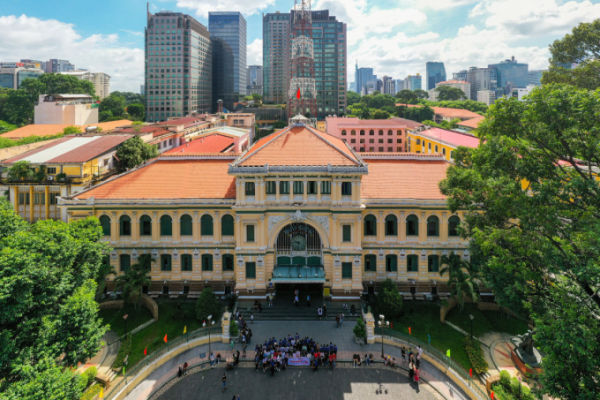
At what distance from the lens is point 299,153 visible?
45094mm

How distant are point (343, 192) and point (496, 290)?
62.4 ft

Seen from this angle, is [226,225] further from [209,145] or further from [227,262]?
[209,145]

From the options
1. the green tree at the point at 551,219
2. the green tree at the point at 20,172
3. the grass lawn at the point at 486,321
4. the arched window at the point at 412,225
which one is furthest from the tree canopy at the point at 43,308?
the grass lawn at the point at 486,321

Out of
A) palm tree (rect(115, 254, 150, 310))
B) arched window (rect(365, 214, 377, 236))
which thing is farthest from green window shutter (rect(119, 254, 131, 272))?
arched window (rect(365, 214, 377, 236))

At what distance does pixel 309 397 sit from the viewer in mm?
30688

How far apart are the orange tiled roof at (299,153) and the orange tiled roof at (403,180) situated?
14.8ft

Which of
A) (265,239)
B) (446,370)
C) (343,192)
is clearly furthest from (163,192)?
(446,370)

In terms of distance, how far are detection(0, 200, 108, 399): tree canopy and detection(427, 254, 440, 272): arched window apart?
→ 3494 cm

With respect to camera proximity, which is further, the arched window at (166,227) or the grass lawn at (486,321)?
the arched window at (166,227)

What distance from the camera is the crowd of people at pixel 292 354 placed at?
33938 mm

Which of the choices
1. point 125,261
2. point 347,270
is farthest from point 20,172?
point 347,270

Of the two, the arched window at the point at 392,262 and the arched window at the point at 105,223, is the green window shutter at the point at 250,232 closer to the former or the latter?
A: the arched window at the point at 392,262

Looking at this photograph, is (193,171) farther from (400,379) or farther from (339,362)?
(400,379)

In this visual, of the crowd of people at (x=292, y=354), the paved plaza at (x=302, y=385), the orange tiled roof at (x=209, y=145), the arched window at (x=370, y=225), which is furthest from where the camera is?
the orange tiled roof at (x=209, y=145)
